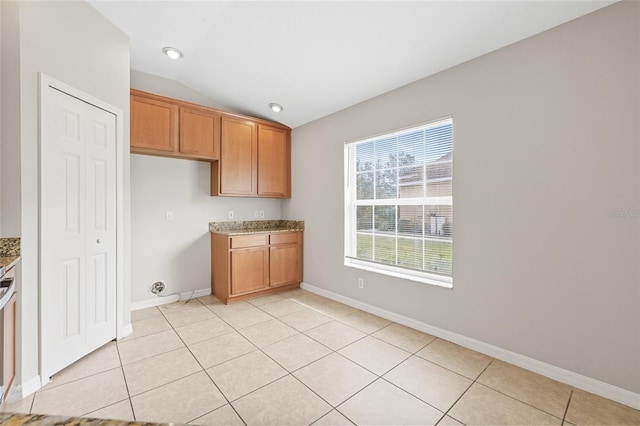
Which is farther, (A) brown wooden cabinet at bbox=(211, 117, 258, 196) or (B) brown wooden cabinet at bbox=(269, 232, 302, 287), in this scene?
(B) brown wooden cabinet at bbox=(269, 232, 302, 287)

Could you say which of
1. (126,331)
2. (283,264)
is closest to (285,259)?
(283,264)

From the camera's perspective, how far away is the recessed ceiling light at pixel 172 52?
2981 millimetres

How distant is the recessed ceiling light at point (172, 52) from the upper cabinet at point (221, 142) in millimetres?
470

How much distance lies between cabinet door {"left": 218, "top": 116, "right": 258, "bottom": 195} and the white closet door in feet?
4.53

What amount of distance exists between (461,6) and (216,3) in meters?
1.99

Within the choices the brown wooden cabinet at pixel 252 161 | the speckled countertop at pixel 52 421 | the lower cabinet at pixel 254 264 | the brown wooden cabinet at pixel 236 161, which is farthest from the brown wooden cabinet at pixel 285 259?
the speckled countertop at pixel 52 421

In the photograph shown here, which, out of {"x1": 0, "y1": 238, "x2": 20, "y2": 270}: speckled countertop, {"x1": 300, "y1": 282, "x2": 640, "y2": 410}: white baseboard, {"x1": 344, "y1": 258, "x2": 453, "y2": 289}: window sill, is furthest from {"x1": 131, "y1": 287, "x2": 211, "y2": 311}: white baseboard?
{"x1": 300, "y1": 282, "x2": 640, "y2": 410}: white baseboard

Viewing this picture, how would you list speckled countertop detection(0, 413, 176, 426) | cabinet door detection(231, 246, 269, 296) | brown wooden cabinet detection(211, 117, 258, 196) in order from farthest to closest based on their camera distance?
brown wooden cabinet detection(211, 117, 258, 196), cabinet door detection(231, 246, 269, 296), speckled countertop detection(0, 413, 176, 426)

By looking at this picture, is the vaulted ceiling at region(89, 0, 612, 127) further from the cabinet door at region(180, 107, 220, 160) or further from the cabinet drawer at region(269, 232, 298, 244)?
the cabinet drawer at region(269, 232, 298, 244)

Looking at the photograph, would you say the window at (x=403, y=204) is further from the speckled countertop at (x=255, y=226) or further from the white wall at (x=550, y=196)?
the speckled countertop at (x=255, y=226)

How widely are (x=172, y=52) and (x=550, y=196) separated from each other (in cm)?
383

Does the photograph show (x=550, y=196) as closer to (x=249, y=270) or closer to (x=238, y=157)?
(x=249, y=270)

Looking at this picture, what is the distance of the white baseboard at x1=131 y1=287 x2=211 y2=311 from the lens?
3.36 meters

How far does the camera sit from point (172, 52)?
3016mm
